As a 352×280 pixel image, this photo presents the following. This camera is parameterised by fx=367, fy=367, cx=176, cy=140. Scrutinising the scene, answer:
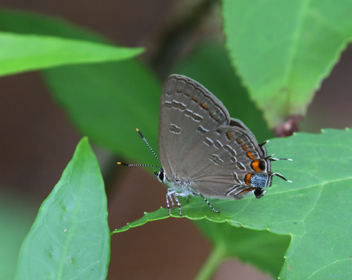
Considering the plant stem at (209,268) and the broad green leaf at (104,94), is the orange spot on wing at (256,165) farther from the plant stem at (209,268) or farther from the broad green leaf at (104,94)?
the broad green leaf at (104,94)

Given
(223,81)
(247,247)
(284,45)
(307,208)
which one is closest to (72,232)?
(307,208)

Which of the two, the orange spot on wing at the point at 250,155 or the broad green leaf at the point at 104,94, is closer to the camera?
the orange spot on wing at the point at 250,155

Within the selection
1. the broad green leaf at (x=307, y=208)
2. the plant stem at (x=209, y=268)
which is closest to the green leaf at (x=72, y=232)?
the broad green leaf at (x=307, y=208)

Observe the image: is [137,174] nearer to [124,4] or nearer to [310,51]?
[124,4]

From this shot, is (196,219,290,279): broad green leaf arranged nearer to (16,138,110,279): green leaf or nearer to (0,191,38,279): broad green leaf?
(16,138,110,279): green leaf

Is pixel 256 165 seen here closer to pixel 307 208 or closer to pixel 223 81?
pixel 307 208

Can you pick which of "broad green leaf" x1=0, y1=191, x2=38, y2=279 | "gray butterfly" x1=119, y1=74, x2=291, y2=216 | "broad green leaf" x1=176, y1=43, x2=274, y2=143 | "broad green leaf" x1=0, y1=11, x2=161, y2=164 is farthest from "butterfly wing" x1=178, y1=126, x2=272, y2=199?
"broad green leaf" x1=0, y1=191, x2=38, y2=279
